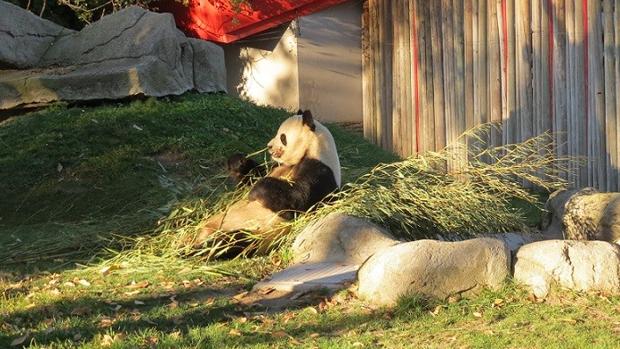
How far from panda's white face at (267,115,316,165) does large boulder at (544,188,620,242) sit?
9.08 ft

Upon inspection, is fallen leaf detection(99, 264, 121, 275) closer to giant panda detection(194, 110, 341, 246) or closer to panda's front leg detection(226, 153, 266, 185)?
giant panda detection(194, 110, 341, 246)

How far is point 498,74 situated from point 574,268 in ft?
23.9

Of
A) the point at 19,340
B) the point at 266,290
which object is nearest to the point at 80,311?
the point at 19,340

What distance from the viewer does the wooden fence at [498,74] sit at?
11.9 meters

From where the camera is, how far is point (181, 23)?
58.5 feet

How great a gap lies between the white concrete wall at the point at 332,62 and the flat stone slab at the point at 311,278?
8.88m

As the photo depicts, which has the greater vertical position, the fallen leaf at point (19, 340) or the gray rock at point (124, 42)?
the gray rock at point (124, 42)

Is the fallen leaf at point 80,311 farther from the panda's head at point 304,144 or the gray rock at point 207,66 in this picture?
the gray rock at point 207,66

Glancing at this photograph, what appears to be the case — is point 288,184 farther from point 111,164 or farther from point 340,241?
point 111,164

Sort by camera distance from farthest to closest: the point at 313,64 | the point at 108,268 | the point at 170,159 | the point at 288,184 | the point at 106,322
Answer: the point at 313,64
the point at 170,159
the point at 288,184
the point at 108,268
the point at 106,322

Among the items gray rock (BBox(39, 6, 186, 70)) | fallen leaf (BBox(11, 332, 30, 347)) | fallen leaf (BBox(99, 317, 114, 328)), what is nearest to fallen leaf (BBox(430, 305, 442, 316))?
fallen leaf (BBox(99, 317, 114, 328))

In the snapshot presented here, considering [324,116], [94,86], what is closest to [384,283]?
[94,86]

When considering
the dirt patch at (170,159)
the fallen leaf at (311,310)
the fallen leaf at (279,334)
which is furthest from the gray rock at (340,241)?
the dirt patch at (170,159)

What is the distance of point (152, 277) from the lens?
25.4 ft
